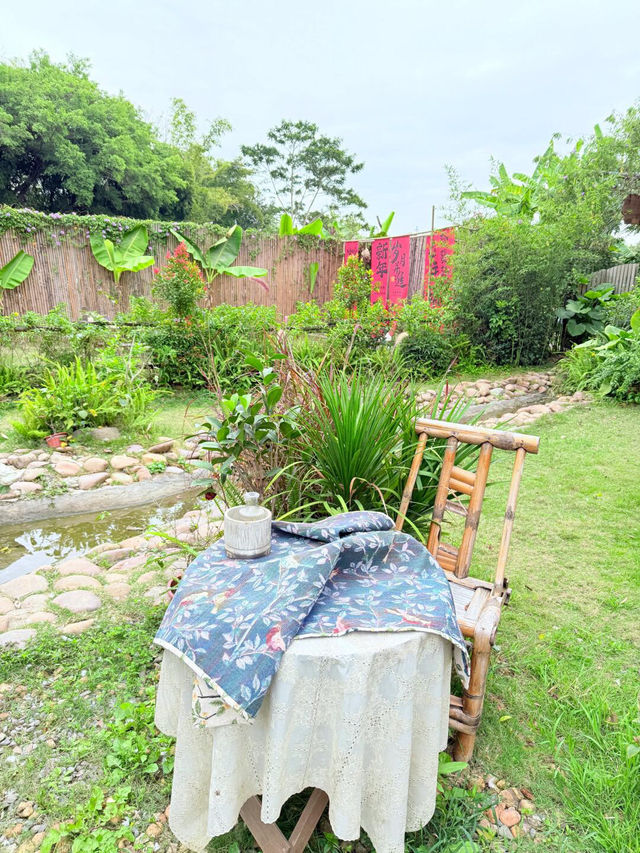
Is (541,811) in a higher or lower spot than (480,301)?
lower

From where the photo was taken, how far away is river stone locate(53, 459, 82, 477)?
3695 mm

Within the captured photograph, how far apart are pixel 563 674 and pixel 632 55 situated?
11.0 m

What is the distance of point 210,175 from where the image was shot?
20.9 meters

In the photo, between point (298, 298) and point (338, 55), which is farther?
point (338, 55)

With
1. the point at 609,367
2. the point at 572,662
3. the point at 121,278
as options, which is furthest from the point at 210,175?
the point at 572,662

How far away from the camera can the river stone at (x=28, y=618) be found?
2.06m

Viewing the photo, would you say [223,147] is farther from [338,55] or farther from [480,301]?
[480,301]

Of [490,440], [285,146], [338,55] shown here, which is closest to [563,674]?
[490,440]

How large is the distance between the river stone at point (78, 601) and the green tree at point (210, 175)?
19021 mm

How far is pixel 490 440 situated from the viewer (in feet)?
6.06

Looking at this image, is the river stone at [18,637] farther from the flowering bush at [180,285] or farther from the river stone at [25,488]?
the flowering bush at [180,285]

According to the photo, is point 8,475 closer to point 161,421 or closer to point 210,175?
point 161,421

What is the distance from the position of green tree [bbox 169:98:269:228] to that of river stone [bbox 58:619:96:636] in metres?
19.3

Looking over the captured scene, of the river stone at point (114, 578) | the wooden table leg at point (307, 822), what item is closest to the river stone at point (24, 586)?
the river stone at point (114, 578)
